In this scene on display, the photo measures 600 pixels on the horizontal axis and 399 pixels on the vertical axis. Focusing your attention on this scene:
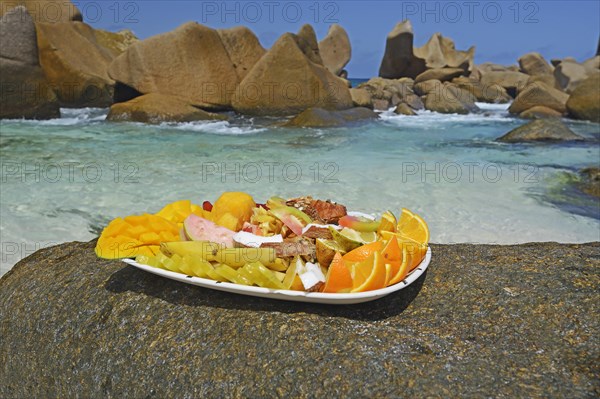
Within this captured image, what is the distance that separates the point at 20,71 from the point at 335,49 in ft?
68.0

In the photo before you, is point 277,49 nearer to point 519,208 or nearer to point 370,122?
point 370,122

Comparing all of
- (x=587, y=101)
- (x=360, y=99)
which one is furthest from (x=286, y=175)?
(x=587, y=101)

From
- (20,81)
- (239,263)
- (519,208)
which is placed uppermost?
(20,81)

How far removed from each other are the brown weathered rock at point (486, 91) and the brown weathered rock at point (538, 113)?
7.25 m

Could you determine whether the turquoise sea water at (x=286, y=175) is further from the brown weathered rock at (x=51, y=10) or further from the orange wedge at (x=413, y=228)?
the brown weathered rock at (x=51, y=10)

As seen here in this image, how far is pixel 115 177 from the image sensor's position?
7.36 m

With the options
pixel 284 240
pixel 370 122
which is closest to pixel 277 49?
pixel 370 122

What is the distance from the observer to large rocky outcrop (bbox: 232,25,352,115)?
14.4 meters

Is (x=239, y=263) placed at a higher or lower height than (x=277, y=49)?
lower

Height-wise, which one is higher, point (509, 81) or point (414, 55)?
point (414, 55)

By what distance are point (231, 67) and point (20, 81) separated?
5751 mm

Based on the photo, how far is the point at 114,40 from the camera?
87.1 ft

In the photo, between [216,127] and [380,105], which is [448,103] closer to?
[380,105]

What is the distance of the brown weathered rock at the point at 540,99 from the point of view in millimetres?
19484
